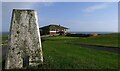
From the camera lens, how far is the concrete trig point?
49.6 ft

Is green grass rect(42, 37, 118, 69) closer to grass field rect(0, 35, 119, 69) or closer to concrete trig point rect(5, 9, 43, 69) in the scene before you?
grass field rect(0, 35, 119, 69)

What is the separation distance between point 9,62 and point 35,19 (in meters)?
2.96

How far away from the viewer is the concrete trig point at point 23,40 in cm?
1513

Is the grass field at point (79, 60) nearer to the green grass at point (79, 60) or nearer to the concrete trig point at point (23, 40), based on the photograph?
the green grass at point (79, 60)

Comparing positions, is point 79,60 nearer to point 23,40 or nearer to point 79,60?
point 79,60

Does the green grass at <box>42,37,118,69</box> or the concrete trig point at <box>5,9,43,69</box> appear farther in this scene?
the concrete trig point at <box>5,9,43,69</box>

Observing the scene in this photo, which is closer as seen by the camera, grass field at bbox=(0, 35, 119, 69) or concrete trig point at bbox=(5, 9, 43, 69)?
grass field at bbox=(0, 35, 119, 69)

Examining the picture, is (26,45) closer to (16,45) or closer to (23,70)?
(16,45)

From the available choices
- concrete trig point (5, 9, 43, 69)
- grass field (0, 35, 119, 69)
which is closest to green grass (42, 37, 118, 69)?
grass field (0, 35, 119, 69)

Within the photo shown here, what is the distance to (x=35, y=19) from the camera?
15.5 meters

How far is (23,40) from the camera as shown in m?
15.2

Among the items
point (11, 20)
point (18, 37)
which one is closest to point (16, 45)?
point (18, 37)

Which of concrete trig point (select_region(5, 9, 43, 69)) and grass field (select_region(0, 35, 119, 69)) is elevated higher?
concrete trig point (select_region(5, 9, 43, 69))

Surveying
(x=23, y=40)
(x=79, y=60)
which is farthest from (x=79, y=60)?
(x=23, y=40)
